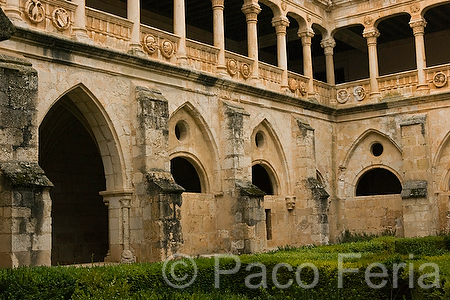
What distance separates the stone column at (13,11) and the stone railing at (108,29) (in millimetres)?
1767

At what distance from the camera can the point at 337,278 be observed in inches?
331

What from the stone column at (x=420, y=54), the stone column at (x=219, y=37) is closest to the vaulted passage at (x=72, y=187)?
the stone column at (x=219, y=37)

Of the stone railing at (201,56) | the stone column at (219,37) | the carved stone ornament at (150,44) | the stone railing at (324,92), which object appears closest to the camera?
the carved stone ornament at (150,44)

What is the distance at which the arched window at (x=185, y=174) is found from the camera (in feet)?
69.2

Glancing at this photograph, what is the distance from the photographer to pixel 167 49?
15.1 meters

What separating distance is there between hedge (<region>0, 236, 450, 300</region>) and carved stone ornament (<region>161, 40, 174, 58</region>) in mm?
6841

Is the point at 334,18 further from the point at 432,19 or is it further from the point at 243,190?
the point at 243,190

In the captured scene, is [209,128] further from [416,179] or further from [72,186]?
[416,179]

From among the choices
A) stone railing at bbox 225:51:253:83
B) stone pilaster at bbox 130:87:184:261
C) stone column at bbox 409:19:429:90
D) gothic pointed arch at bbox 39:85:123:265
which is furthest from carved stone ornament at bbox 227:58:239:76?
stone column at bbox 409:19:429:90

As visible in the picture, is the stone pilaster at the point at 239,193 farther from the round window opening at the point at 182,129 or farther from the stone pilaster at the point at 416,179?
the stone pilaster at the point at 416,179

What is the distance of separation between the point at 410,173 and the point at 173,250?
959 centimetres

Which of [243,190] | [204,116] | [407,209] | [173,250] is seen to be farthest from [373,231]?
[173,250]

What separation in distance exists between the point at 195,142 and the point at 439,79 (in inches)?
342

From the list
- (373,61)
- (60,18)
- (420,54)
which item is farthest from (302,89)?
(60,18)
